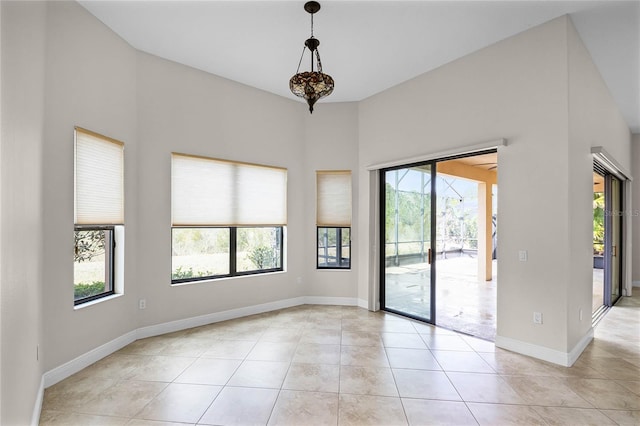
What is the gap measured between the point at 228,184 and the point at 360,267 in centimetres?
249

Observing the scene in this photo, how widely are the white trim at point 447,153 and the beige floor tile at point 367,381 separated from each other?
8.62 ft

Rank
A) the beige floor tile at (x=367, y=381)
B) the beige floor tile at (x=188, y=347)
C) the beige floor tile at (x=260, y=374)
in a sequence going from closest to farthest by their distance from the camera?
1. the beige floor tile at (x=367, y=381)
2. the beige floor tile at (x=260, y=374)
3. the beige floor tile at (x=188, y=347)

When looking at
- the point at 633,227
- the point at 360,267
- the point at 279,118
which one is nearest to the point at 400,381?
the point at 360,267

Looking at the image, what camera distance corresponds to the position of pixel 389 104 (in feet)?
16.0

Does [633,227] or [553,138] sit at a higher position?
[553,138]

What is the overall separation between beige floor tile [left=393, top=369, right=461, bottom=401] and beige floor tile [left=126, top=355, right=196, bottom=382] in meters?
2.05

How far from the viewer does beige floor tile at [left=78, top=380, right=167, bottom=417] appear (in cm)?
242

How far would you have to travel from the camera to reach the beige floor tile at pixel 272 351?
3303mm

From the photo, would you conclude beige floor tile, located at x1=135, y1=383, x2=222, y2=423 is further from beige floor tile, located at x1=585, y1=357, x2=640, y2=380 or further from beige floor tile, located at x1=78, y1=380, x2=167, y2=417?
beige floor tile, located at x1=585, y1=357, x2=640, y2=380

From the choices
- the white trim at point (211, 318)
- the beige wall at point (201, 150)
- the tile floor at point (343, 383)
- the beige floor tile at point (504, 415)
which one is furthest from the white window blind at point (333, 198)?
the beige floor tile at point (504, 415)

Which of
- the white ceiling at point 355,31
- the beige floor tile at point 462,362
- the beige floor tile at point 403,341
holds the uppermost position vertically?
the white ceiling at point 355,31

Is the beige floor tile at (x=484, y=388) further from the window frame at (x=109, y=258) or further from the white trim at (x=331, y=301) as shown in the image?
the window frame at (x=109, y=258)

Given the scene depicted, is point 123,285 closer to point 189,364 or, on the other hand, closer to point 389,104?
point 189,364

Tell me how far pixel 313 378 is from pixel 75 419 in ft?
5.95
